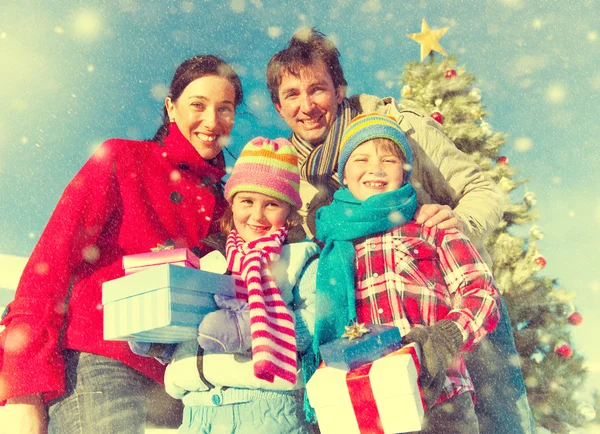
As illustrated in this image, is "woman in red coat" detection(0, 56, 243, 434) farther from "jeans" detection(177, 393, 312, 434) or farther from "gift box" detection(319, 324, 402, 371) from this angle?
"gift box" detection(319, 324, 402, 371)

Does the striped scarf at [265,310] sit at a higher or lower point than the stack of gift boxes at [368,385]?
higher

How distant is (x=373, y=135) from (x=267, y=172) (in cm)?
39

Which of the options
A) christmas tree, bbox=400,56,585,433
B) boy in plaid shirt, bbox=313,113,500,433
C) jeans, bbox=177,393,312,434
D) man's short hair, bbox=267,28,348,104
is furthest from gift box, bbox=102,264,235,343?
christmas tree, bbox=400,56,585,433

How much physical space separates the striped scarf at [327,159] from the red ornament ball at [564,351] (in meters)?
3.95

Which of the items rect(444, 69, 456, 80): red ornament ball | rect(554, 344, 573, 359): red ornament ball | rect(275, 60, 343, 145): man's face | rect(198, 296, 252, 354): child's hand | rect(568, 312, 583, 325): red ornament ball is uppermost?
rect(444, 69, 456, 80): red ornament ball

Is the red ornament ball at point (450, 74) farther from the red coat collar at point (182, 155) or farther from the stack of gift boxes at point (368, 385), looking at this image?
the stack of gift boxes at point (368, 385)

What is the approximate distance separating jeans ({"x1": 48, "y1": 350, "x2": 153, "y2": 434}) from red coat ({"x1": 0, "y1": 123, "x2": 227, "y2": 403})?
3 centimetres

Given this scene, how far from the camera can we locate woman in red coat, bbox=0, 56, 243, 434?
1.60 m

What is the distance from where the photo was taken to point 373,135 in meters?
1.85

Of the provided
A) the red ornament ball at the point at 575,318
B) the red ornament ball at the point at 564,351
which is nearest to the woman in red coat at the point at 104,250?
the red ornament ball at the point at 564,351

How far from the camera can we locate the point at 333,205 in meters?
1.87

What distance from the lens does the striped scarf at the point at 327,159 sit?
7.34 ft

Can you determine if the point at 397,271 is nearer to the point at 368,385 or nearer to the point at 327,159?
the point at 368,385

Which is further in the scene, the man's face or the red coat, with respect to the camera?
the man's face
